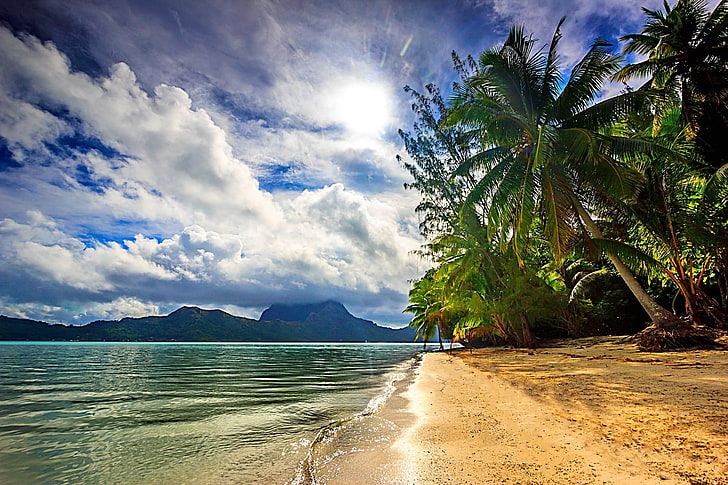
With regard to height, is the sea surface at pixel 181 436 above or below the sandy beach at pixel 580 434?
below

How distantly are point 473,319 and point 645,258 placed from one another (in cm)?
989

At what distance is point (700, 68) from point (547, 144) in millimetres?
6986

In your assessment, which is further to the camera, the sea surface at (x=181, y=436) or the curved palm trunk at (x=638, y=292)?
the curved palm trunk at (x=638, y=292)

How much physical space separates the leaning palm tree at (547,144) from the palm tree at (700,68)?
2901 mm

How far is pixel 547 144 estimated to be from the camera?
1238 centimetres

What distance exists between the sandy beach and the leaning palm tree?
22.4ft

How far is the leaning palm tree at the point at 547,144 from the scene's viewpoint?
11742 mm

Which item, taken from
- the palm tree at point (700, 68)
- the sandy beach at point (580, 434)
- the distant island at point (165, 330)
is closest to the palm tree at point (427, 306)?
the palm tree at point (700, 68)

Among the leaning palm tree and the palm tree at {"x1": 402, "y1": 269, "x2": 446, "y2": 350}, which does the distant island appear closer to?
the palm tree at {"x1": 402, "y1": 269, "x2": 446, "y2": 350}

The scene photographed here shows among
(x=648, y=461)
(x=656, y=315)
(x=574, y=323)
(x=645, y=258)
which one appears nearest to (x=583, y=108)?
(x=645, y=258)

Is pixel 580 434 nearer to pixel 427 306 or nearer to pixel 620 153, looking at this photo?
pixel 620 153

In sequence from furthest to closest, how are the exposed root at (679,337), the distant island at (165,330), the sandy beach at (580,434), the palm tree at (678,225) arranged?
the distant island at (165,330)
the palm tree at (678,225)
the exposed root at (679,337)
the sandy beach at (580,434)

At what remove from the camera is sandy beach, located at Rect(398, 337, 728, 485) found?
260 cm

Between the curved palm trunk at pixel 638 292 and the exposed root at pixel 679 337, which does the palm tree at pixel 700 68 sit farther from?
the exposed root at pixel 679 337
